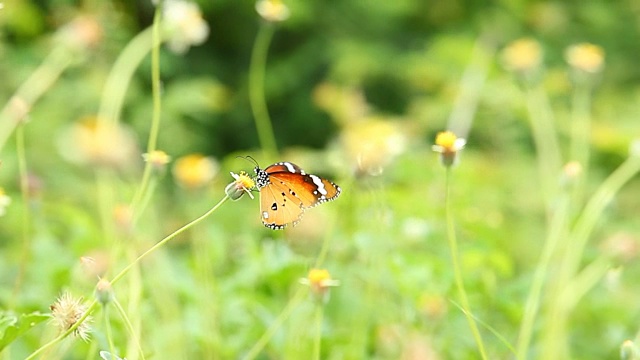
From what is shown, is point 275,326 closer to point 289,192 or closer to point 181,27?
point 289,192

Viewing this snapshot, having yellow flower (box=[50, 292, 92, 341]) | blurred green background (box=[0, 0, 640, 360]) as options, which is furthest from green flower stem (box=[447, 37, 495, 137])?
yellow flower (box=[50, 292, 92, 341])

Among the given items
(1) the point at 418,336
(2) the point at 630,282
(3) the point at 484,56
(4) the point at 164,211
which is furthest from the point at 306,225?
(3) the point at 484,56

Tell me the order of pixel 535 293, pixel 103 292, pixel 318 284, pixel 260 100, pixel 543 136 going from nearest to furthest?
pixel 103 292, pixel 318 284, pixel 535 293, pixel 260 100, pixel 543 136

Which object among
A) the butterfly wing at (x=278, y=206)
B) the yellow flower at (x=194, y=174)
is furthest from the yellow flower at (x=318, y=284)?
the yellow flower at (x=194, y=174)

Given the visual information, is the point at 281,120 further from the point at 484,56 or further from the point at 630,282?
the point at 630,282

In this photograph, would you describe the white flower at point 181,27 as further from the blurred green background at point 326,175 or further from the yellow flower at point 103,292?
the yellow flower at point 103,292

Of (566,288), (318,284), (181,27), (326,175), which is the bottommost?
(566,288)

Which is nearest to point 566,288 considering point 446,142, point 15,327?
point 446,142
